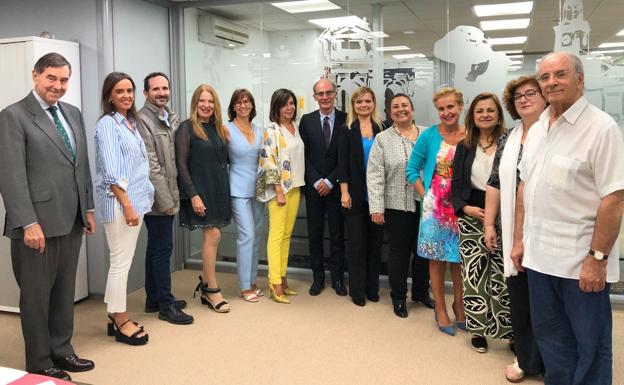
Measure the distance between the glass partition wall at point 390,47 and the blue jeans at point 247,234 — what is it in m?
0.74

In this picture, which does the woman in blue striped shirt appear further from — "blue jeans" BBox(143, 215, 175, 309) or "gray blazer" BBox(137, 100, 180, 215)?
"blue jeans" BBox(143, 215, 175, 309)

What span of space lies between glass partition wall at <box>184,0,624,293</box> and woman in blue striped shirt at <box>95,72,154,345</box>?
174cm

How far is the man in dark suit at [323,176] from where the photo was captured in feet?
13.8

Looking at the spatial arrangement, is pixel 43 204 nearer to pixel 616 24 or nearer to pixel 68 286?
pixel 68 286

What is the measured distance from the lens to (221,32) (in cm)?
499

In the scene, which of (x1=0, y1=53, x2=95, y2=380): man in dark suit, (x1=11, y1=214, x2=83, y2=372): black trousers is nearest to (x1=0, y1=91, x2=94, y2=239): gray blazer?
(x1=0, y1=53, x2=95, y2=380): man in dark suit

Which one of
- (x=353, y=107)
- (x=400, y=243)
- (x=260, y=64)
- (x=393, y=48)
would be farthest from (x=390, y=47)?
(x=400, y=243)

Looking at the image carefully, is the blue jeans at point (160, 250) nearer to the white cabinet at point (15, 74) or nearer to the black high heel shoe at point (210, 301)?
the black high heel shoe at point (210, 301)

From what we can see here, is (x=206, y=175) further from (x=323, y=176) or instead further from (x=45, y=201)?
(x=45, y=201)

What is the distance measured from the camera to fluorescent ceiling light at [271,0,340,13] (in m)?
4.61

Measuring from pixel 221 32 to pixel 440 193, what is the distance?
2647 millimetres

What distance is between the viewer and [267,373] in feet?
9.87

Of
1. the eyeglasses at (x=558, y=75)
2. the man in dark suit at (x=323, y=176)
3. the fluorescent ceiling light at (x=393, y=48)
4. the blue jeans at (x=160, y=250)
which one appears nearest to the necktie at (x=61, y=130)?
the blue jeans at (x=160, y=250)

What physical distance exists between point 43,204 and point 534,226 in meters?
2.24
